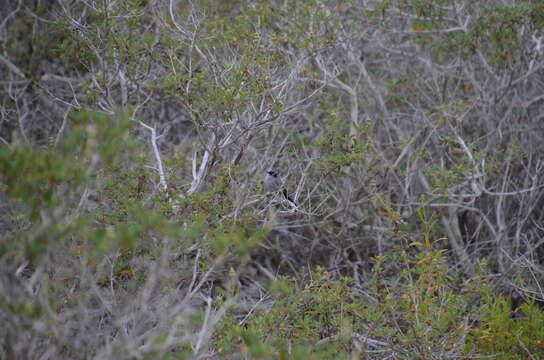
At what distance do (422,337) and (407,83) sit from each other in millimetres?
3688

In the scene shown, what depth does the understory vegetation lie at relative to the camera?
2.65 metres

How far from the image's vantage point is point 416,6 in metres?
5.99

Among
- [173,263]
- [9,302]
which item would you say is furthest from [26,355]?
[173,263]

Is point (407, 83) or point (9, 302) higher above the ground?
point (9, 302)

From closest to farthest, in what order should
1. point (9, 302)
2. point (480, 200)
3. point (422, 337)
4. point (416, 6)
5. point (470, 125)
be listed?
point (9, 302), point (422, 337), point (416, 6), point (480, 200), point (470, 125)

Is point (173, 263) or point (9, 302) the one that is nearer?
point (9, 302)

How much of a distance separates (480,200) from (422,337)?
10.6ft

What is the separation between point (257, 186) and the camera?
4148mm

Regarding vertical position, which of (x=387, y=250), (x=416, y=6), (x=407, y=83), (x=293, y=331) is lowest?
(x=387, y=250)

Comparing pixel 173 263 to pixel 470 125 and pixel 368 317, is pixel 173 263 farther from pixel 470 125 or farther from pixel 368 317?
pixel 470 125

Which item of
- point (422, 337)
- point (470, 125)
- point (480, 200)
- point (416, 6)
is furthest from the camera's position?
point (470, 125)

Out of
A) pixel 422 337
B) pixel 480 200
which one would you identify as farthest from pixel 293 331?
pixel 480 200

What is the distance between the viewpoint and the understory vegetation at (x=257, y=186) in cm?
265

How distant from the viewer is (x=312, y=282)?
3.85 meters
